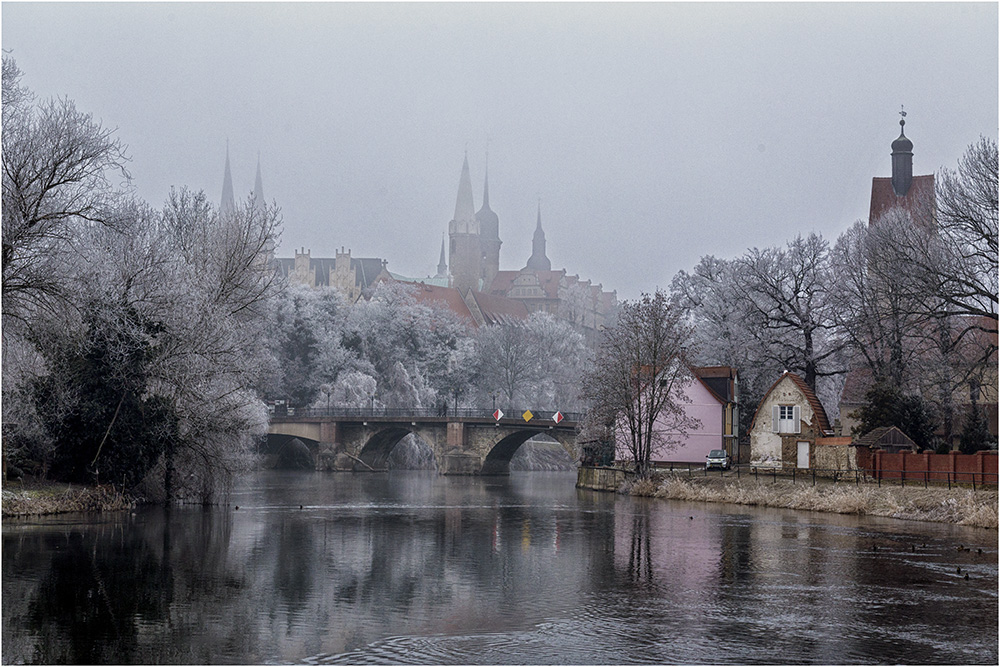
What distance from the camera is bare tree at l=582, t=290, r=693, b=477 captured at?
51.9 meters

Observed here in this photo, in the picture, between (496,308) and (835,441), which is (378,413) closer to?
(835,441)

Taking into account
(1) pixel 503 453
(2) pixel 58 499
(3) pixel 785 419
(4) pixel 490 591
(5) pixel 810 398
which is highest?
(5) pixel 810 398

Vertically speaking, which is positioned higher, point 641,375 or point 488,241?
point 488,241

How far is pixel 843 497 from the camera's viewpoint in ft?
131

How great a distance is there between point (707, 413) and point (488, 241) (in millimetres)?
137338

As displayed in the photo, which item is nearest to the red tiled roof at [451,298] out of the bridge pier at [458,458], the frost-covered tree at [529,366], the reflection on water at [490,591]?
the frost-covered tree at [529,366]

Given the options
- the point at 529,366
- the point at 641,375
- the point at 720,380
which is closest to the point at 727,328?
the point at 720,380

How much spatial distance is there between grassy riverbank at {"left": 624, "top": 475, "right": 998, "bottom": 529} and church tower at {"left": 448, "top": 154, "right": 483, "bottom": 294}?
425 ft

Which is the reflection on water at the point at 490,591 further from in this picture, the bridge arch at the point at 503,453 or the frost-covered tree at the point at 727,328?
the bridge arch at the point at 503,453

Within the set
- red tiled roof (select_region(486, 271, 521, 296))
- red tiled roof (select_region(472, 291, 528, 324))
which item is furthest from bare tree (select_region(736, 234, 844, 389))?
red tiled roof (select_region(486, 271, 521, 296))

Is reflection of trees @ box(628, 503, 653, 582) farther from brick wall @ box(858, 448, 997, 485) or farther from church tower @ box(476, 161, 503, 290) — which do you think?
church tower @ box(476, 161, 503, 290)

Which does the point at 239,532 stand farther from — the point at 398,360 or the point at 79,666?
the point at 398,360

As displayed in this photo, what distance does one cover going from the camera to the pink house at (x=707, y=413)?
60312 mm

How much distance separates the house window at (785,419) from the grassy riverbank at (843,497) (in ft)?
19.7
